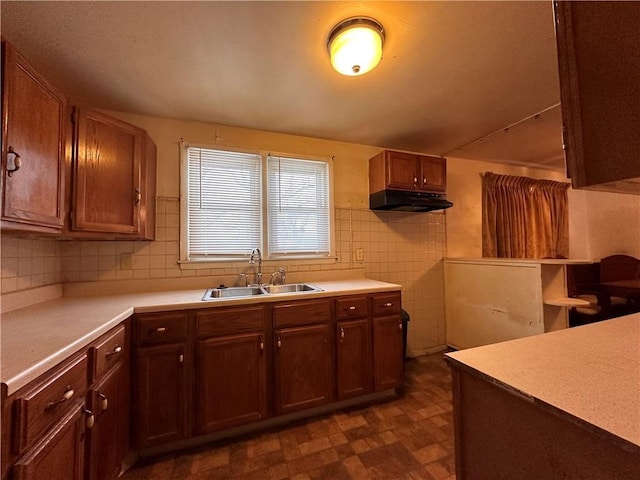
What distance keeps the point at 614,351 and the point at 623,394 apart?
33cm

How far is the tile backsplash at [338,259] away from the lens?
5.56 ft

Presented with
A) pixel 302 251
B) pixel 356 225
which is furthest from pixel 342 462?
pixel 356 225

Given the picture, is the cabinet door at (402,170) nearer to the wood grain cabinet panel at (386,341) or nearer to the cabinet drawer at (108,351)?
the wood grain cabinet panel at (386,341)

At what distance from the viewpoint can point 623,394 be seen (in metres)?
0.59

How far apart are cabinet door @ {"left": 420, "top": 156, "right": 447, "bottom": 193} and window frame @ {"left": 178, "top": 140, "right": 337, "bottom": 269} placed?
922 mm

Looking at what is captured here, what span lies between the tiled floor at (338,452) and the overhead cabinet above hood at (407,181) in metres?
1.76

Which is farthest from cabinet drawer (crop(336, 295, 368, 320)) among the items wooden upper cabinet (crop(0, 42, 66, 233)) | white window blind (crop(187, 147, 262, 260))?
wooden upper cabinet (crop(0, 42, 66, 233))

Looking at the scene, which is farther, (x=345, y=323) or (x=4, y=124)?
(x=345, y=323)

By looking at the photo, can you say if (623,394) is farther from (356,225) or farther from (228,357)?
(356,225)

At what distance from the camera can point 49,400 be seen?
85 centimetres

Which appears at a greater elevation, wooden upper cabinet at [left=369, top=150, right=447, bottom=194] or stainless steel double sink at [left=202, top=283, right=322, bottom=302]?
wooden upper cabinet at [left=369, top=150, right=447, bottom=194]

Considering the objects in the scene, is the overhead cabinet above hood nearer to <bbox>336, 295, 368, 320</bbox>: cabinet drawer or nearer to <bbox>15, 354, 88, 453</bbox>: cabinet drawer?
<bbox>336, 295, 368, 320</bbox>: cabinet drawer

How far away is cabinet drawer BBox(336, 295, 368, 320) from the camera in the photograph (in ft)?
6.43

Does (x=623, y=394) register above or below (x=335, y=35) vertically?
below
